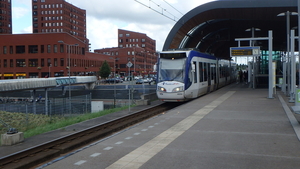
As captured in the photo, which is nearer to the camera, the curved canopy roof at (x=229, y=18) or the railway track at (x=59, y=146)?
the railway track at (x=59, y=146)

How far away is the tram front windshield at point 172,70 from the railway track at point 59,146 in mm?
4535

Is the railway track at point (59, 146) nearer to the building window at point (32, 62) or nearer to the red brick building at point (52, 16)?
the building window at point (32, 62)

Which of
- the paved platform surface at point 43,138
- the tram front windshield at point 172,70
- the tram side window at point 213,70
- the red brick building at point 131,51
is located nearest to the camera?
the paved platform surface at point 43,138

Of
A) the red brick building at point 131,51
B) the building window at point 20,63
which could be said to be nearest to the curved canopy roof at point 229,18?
the building window at point 20,63

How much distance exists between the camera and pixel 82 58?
7344 cm

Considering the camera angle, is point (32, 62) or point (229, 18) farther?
point (32, 62)

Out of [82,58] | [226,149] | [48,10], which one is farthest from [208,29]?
[48,10]

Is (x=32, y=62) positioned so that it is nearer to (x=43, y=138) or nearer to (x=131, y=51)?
(x=131, y=51)

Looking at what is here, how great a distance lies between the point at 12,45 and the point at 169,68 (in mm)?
53965

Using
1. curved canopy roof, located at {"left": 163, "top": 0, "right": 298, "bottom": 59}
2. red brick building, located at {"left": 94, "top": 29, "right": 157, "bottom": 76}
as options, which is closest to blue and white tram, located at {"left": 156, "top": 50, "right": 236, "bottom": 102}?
curved canopy roof, located at {"left": 163, "top": 0, "right": 298, "bottom": 59}

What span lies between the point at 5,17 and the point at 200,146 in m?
119

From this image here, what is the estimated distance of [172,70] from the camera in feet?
64.3

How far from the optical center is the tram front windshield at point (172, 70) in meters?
19.4

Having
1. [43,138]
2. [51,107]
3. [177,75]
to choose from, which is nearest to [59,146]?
[43,138]
